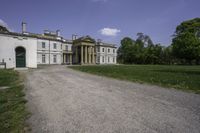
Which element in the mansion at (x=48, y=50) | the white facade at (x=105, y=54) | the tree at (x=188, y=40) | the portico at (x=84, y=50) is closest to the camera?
the mansion at (x=48, y=50)

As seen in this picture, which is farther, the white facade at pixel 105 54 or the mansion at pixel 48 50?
the white facade at pixel 105 54

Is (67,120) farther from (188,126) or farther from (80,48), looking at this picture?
(80,48)

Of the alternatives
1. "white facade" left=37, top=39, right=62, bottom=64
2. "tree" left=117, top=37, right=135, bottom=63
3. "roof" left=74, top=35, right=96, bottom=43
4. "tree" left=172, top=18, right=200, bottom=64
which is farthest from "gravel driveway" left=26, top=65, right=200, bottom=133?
"tree" left=117, top=37, right=135, bottom=63

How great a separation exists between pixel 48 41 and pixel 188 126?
41.8m

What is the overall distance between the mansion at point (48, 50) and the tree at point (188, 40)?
82.6ft

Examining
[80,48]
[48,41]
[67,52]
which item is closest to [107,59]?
[80,48]

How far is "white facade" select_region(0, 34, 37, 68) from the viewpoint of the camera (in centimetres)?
2203

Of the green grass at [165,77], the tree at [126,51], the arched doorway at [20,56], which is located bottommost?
the green grass at [165,77]

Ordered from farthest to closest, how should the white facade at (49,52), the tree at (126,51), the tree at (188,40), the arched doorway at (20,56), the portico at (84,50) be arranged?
1. the tree at (126,51)
2. the portico at (84,50)
3. the white facade at (49,52)
4. the tree at (188,40)
5. the arched doorway at (20,56)

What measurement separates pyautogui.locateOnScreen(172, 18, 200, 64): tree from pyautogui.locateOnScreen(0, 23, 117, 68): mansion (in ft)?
82.6

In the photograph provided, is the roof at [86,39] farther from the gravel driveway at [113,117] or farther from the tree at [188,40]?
the gravel driveway at [113,117]

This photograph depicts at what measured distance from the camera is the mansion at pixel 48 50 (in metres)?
22.6

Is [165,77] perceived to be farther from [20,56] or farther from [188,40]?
[188,40]

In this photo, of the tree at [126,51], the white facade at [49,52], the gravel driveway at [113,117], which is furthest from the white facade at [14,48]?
the tree at [126,51]
